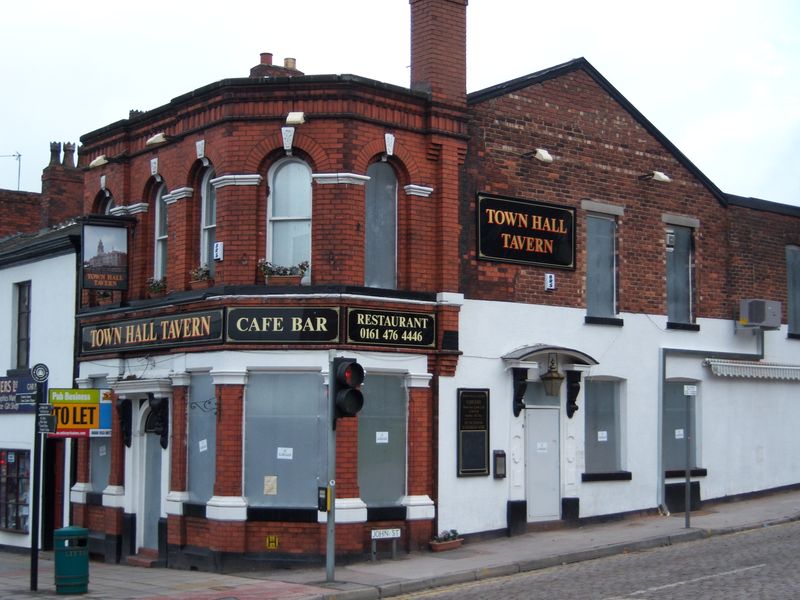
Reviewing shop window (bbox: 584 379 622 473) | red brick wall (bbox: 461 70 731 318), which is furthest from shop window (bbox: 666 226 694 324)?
shop window (bbox: 584 379 622 473)

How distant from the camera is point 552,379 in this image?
2058 centimetres

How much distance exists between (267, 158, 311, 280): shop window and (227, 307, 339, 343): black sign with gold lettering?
1.00 metres

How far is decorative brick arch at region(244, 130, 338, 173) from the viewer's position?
1852cm

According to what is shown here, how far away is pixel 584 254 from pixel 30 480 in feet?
41.6

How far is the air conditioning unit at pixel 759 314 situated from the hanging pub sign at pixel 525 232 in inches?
199

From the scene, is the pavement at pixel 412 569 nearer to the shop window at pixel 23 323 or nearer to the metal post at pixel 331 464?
the metal post at pixel 331 464

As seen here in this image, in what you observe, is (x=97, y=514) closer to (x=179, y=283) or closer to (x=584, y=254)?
(x=179, y=283)

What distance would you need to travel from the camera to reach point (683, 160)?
23.9m

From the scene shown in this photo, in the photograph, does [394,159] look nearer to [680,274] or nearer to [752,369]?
[680,274]

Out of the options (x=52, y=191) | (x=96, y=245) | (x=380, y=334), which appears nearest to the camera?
(x=380, y=334)

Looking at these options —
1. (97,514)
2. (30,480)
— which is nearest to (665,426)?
(97,514)

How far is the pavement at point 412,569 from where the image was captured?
1584 cm

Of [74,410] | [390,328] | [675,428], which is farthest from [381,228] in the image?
[675,428]

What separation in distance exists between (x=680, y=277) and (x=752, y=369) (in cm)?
262
